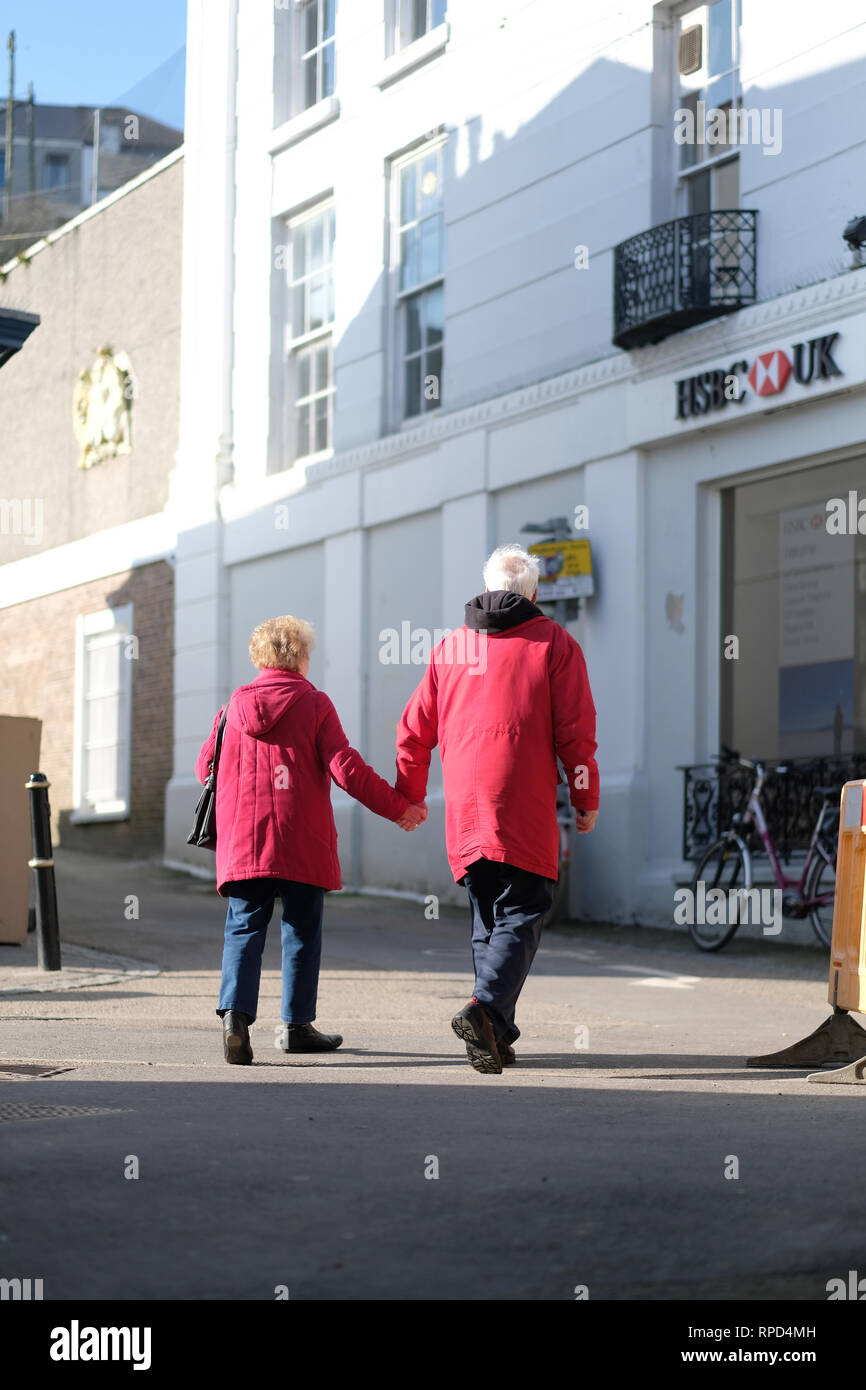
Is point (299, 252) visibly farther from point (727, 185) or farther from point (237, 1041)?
point (237, 1041)

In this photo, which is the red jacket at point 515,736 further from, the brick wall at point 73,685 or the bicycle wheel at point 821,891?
the brick wall at point 73,685

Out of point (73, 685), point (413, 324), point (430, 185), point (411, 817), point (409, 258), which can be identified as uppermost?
point (430, 185)

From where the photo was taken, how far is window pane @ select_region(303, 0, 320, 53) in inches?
769

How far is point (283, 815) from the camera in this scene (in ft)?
22.5

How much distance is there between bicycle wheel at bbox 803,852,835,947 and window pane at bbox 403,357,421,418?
24.0ft

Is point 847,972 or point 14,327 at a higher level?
point 14,327

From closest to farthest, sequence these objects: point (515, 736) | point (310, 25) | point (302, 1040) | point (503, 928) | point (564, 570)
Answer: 1. point (503, 928)
2. point (515, 736)
3. point (302, 1040)
4. point (564, 570)
5. point (310, 25)

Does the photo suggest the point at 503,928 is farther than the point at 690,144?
No

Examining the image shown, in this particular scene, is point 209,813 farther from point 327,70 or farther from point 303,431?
point 327,70

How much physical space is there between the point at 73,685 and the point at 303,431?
5137mm

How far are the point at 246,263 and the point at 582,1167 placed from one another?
16.6 m

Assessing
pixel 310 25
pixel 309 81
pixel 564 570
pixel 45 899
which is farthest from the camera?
pixel 310 25

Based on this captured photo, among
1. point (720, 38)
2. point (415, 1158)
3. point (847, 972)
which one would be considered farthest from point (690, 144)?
point (415, 1158)

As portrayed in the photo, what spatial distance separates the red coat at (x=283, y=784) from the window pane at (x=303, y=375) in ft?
41.9
